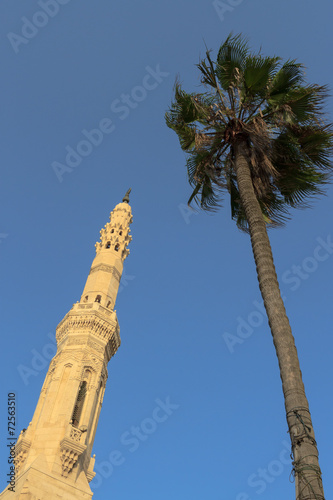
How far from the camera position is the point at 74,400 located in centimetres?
2281

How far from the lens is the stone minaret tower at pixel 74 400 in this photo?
20.1 m

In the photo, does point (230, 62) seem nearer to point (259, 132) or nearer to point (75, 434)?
point (259, 132)

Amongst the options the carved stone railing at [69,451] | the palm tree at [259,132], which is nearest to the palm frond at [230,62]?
the palm tree at [259,132]

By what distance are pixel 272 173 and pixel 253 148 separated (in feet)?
2.65

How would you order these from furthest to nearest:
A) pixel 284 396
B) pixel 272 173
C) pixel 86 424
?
pixel 86 424 < pixel 272 173 < pixel 284 396

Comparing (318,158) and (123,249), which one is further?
(123,249)

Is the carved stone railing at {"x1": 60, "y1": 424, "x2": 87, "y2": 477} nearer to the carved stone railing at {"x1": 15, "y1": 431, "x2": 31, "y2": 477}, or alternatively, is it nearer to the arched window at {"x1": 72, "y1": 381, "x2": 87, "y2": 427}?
the arched window at {"x1": 72, "y1": 381, "x2": 87, "y2": 427}

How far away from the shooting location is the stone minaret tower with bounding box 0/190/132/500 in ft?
66.1

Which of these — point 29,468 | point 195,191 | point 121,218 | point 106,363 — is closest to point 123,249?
point 121,218

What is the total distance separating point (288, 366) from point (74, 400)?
16.8 metres

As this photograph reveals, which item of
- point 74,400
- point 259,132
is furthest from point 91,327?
point 259,132

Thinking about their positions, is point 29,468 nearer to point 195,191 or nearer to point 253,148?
point 195,191

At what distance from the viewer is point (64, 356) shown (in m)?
24.7

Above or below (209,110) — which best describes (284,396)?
below
